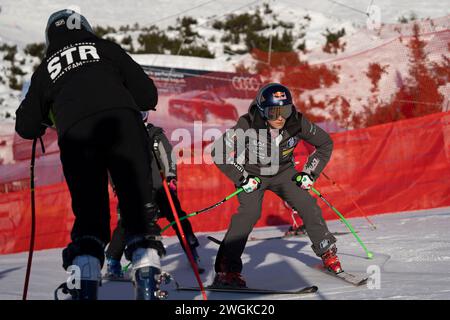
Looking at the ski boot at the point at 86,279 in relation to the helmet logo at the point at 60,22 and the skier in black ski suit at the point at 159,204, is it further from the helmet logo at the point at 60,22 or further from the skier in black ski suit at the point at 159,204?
the skier in black ski suit at the point at 159,204

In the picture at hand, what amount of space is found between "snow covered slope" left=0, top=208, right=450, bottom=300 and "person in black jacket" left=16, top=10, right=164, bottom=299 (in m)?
1.95

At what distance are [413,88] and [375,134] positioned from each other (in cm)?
450

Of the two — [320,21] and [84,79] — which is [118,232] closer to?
[84,79]

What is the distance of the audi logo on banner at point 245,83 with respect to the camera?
820 inches

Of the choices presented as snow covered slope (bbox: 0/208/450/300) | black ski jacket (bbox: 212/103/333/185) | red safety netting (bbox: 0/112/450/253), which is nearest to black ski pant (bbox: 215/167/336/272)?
black ski jacket (bbox: 212/103/333/185)

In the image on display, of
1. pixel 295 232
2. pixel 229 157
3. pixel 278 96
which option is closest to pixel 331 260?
pixel 229 157

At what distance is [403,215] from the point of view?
1173 centimetres

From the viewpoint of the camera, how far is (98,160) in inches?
145

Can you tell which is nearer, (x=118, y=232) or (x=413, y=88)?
(x=118, y=232)

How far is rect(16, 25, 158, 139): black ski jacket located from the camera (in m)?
3.71

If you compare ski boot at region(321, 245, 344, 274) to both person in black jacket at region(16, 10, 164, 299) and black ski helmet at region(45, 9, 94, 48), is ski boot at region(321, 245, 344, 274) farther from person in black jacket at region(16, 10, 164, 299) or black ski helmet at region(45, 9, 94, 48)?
black ski helmet at region(45, 9, 94, 48)

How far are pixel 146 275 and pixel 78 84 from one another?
41.0 inches

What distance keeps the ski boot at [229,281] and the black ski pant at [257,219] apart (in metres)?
0.05
